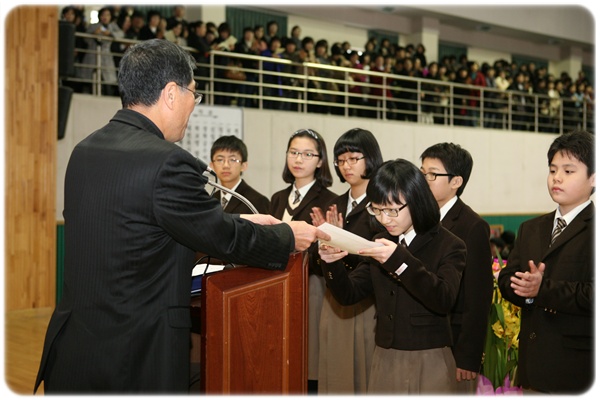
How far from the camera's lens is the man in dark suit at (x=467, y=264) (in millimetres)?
2438

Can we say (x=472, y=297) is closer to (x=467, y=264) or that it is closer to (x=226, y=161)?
(x=467, y=264)

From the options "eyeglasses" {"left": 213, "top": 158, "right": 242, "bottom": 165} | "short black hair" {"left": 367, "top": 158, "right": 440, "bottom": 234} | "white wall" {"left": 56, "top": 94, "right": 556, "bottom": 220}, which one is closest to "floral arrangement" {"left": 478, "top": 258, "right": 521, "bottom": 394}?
"short black hair" {"left": 367, "top": 158, "right": 440, "bottom": 234}

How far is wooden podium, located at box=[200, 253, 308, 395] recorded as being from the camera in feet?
5.57

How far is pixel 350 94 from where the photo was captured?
9117mm

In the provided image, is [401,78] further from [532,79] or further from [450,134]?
[532,79]

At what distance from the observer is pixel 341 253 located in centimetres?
229

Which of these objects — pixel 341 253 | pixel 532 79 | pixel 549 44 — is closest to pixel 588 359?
pixel 341 253

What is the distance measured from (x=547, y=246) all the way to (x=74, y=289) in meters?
1.56

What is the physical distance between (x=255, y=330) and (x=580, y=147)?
128 cm

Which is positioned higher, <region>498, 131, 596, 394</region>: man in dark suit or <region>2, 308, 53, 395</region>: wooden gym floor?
<region>498, 131, 596, 394</region>: man in dark suit

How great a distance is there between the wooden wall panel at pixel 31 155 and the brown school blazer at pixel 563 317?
5.22 m

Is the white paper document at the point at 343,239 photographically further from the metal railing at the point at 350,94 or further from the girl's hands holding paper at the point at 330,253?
the metal railing at the point at 350,94

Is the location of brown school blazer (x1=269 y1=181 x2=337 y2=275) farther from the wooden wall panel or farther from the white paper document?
the wooden wall panel

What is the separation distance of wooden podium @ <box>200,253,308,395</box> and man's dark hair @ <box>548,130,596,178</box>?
1.04 m
